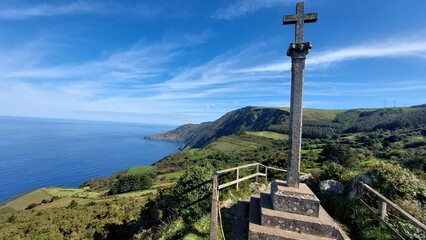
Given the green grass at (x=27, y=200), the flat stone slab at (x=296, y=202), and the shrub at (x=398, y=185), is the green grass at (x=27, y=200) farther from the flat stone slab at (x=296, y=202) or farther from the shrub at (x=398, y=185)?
the shrub at (x=398, y=185)

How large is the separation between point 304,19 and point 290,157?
429 cm

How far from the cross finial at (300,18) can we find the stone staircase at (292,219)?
4624 mm

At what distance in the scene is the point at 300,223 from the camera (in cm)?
652

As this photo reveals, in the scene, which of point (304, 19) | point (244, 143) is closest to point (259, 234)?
point (304, 19)

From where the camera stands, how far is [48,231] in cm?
2730

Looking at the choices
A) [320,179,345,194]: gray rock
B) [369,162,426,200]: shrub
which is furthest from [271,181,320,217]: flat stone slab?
[320,179,345,194]: gray rock

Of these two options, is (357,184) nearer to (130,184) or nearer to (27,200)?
(130,184)

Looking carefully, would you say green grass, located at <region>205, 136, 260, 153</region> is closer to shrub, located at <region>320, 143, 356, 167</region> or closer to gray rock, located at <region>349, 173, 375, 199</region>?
shrub, located at <region>320, 143, 356, 167</region>

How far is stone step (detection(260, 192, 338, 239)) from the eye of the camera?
641cm

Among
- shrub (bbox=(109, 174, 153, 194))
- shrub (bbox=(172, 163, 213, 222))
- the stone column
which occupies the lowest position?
Result: shrub (bbox=(109, 174, 153, 194))

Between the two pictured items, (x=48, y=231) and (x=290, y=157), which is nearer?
(x=290, y=157)

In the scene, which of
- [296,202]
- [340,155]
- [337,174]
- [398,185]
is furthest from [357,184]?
[340,155]

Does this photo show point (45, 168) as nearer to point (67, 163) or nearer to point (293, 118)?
point (67, 163)

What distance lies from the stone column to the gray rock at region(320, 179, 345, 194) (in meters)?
4.57
